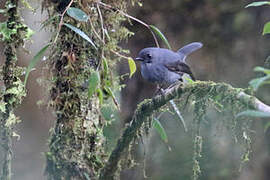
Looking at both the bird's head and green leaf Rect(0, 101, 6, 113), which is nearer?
green leaf Rect(0, 101, 6, 113)

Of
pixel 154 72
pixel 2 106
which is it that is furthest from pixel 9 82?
pixel 154 72

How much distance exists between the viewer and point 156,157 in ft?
16.3

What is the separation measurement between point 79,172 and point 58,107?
38cm

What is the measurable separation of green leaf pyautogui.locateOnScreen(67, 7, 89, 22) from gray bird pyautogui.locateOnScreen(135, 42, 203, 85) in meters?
1.07

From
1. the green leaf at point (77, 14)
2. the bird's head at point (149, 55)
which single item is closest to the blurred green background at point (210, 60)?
the bird's head at point (149, 55)

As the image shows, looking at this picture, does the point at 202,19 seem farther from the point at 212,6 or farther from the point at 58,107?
the point at 58,107

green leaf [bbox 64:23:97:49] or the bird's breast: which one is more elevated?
the bird's breast

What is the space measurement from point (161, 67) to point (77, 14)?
118 centimetres

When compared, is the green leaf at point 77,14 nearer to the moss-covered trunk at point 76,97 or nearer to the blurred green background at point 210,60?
the moss-covered trunk at point 76,97

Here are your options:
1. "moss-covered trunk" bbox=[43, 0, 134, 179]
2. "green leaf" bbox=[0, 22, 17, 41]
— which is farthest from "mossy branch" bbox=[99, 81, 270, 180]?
"green leaf" bbox=[0, 22, 17, 41]

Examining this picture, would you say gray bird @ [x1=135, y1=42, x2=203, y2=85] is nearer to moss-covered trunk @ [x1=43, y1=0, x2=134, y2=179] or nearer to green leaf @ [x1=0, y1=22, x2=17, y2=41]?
moss-covered trunk @ [x1=43, y1=0, x2=134, y2=179]

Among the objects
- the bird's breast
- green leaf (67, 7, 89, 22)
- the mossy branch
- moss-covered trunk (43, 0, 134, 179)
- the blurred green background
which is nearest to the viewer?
the mossy branch

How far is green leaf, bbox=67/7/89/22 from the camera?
2174mm

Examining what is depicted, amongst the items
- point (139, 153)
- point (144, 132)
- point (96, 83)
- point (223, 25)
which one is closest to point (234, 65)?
point (223, 25)
